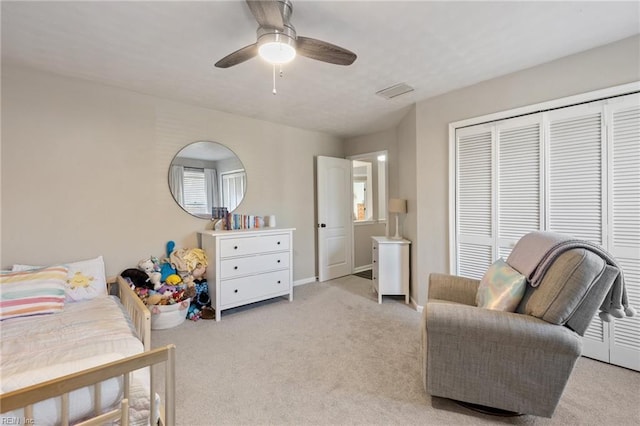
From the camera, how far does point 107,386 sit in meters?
1.04

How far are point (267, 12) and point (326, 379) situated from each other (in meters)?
2.27

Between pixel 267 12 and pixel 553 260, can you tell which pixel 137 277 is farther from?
pixel 553 260

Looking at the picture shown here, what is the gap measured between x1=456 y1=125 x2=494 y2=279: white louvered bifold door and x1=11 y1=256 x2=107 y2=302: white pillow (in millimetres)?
3371

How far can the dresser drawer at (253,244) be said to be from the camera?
3.00m

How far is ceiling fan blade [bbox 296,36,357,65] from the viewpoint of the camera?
157 cm

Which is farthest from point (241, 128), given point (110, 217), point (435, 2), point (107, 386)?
point (107, 386)

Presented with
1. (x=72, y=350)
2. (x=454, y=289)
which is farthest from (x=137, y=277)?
(x=454, y=289)

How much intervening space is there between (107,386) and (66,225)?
217cm

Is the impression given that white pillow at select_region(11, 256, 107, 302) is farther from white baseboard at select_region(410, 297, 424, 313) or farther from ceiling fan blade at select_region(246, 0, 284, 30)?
white baseboard at select_region(410, 297, 424, 313)

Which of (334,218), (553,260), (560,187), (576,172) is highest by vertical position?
(576,172)

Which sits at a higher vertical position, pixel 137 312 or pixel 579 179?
→ pixel 579 179

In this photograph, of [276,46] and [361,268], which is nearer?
[276,46]

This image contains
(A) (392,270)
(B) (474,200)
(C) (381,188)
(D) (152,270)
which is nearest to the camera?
(B) (474,200)

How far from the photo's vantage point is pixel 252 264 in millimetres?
3211
